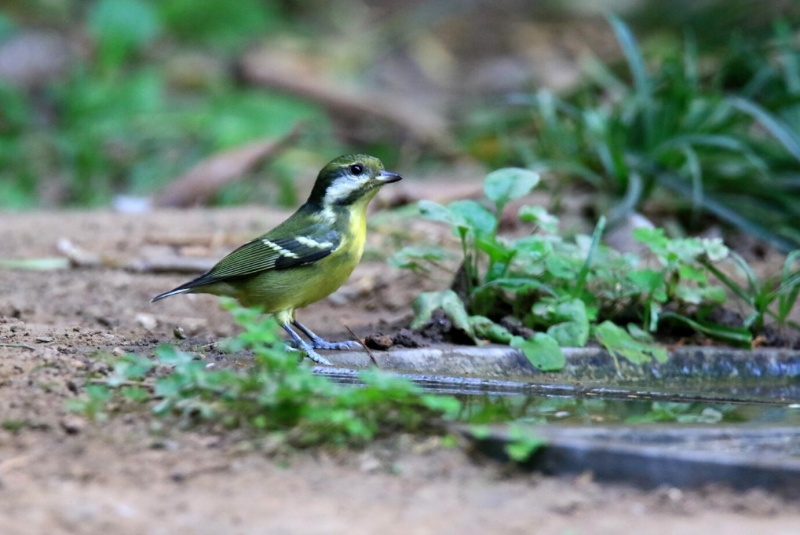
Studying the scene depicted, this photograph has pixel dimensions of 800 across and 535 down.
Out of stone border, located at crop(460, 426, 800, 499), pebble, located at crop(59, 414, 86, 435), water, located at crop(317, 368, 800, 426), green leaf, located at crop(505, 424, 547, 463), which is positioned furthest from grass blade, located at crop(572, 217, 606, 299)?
pebble, located at crop(59, 414, 86, 435)

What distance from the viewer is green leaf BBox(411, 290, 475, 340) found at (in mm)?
4055

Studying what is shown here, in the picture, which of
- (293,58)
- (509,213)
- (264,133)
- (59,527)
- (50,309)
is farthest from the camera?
(293,58)

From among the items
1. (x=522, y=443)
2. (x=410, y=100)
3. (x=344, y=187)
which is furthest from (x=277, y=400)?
(x=410, y=100)

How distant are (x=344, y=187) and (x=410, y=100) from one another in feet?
24.1

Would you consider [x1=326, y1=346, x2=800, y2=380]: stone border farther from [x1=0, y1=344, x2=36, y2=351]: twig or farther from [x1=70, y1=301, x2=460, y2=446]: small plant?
[x1=0, y1=344, x2=36, y2=351]: twig

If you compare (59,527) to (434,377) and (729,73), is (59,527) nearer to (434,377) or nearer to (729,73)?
(434,377)

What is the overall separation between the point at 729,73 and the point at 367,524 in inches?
240

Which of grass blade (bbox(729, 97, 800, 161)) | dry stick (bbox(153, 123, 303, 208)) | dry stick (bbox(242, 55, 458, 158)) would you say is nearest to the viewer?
grass blade (bbox(729, 97, 800, 161))

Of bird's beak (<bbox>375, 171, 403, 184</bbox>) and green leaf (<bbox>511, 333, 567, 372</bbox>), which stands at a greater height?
bird's beak (<bbox>375, 171, 403, 184</bbox>)

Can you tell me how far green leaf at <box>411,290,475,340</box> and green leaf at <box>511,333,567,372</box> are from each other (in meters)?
0.29

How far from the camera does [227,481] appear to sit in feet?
9.01

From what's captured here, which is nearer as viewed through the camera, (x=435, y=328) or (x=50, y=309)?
(x=435, y=328)

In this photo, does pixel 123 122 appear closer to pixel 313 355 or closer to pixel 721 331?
pixel 313 355

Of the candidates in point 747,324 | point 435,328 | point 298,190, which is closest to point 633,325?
point 747,324
